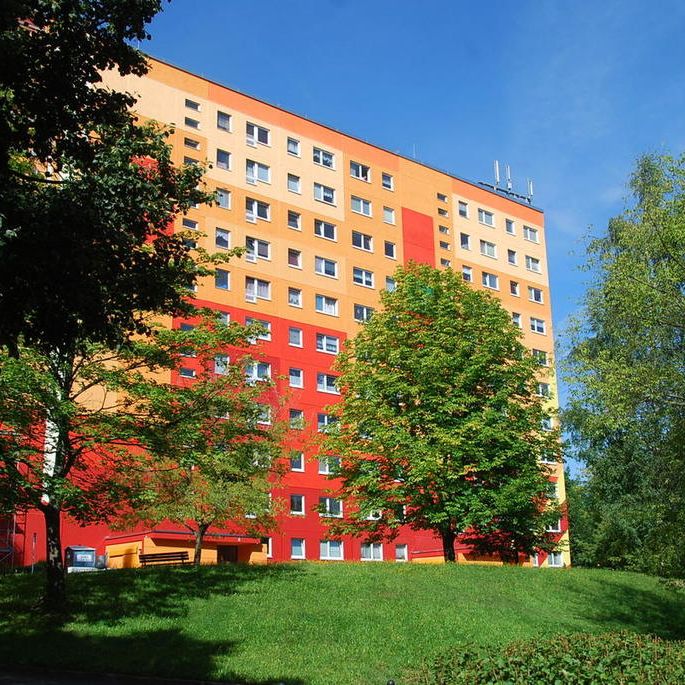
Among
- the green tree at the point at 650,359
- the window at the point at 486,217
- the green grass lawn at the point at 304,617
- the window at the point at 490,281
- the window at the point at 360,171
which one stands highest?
the window at the point at 360,171

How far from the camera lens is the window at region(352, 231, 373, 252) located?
55.8 m

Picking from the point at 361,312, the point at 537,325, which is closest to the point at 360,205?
the point at 361,312

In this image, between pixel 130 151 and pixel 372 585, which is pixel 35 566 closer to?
pixel 372 585

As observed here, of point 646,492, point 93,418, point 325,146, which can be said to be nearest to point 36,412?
point 93,418

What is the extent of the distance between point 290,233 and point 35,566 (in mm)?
24802

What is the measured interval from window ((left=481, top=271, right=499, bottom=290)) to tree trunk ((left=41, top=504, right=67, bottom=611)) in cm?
4545

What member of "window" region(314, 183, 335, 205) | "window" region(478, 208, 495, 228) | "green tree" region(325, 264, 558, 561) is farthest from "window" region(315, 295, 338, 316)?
"window" region(478, 208, 495, 228)

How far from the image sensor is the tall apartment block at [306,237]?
4725 cm

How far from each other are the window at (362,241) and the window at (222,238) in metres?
9.72

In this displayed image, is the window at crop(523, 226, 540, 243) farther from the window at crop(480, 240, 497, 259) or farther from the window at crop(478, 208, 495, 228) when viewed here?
the window at crop(480, 240, 497, 259)

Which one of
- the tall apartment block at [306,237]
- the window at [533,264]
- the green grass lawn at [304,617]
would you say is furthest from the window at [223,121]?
the green grass lawn at [304,617]

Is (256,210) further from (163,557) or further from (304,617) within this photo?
(304,617)

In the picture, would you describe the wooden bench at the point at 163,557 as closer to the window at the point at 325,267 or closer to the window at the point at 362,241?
the window at the point at 325,267

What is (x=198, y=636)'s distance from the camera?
59.5 ft
